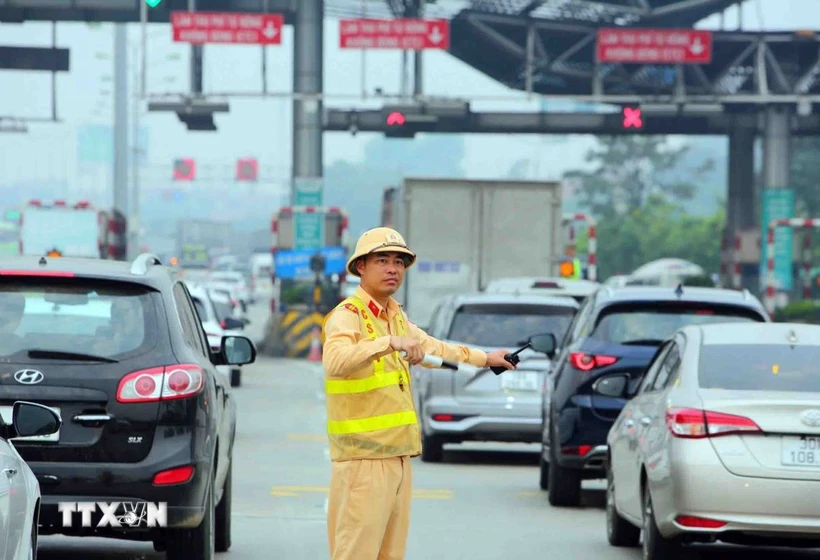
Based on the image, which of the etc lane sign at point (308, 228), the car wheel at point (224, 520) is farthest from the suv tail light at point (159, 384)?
the etc lane sign at point (308, 228)

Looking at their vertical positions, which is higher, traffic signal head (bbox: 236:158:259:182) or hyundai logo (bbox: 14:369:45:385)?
traffic signal head (bbox: 236:158:259:182)

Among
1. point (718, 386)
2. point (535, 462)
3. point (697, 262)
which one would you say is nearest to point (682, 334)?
point (718, 386)

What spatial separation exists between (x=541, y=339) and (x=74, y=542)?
10.2ft

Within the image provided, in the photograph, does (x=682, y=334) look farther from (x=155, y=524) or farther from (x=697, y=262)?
(x=697, y=262)

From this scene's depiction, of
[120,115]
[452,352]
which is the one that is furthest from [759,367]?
[120,115]

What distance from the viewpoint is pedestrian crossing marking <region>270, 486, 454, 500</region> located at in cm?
1439

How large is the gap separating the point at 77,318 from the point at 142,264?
47cm

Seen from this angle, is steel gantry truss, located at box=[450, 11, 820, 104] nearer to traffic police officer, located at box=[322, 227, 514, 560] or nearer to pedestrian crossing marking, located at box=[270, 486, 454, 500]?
pedestrian crossing marking, located at box=[270, 486, 454, 500]

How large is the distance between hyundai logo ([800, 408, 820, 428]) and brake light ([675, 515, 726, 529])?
2.01 feet

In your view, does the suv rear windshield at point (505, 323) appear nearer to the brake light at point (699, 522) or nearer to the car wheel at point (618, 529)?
the car wheel at point (618, 529)

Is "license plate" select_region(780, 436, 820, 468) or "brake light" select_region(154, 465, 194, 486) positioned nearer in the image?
"brake light" select_region(154, 465, 194, 486)

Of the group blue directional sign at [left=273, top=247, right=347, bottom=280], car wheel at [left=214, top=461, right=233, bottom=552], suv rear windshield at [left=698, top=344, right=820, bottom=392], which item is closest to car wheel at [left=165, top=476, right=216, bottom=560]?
car wheel at [left=214, top=461, right=233, bottom=552]

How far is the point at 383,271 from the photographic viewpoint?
7246 mm

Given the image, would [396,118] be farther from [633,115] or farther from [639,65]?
[639,65]
